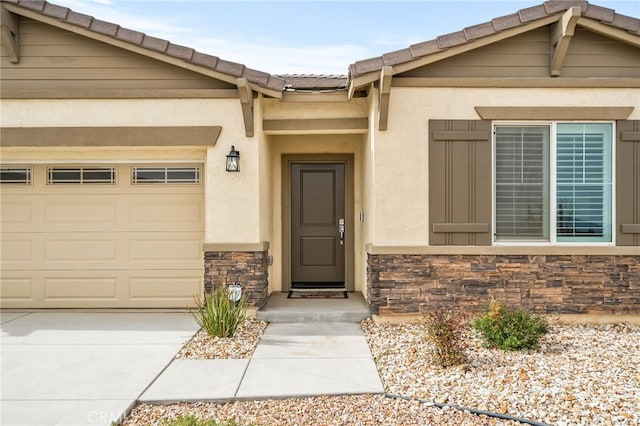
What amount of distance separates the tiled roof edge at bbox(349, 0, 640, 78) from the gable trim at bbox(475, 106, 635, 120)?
39.2 inches

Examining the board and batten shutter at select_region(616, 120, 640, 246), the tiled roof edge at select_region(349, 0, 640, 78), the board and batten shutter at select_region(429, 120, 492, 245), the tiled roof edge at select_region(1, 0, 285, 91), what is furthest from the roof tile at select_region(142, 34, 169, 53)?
the board and batten shutter at select_region(616, 120, 640, 246)

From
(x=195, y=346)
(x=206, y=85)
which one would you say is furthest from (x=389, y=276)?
(x=206, y=85)

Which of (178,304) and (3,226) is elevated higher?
(3,226)

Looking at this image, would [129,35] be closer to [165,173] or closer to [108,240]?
[165,173]

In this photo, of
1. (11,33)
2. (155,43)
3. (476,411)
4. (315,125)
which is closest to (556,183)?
(315,125)

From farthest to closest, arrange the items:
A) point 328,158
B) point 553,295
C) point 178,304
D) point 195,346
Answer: point 328,158 → point 178,304 → point 553,295 → point 195,346

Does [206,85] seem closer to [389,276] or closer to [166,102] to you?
[166,102]

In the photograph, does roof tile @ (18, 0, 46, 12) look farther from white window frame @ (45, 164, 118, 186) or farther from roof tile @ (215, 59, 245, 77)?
roof tile @ (215, 59, 245, 77)

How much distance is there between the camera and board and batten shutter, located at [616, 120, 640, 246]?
269 inches

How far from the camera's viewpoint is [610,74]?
696cm

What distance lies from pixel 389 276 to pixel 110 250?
427 cm

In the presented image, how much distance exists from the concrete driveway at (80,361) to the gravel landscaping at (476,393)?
1.20 ft

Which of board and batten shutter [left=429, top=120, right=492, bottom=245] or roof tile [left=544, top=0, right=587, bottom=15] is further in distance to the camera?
board and batten shutter [left=429, top=120, right=492, bottom=245]

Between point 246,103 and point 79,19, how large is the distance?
2.57m
